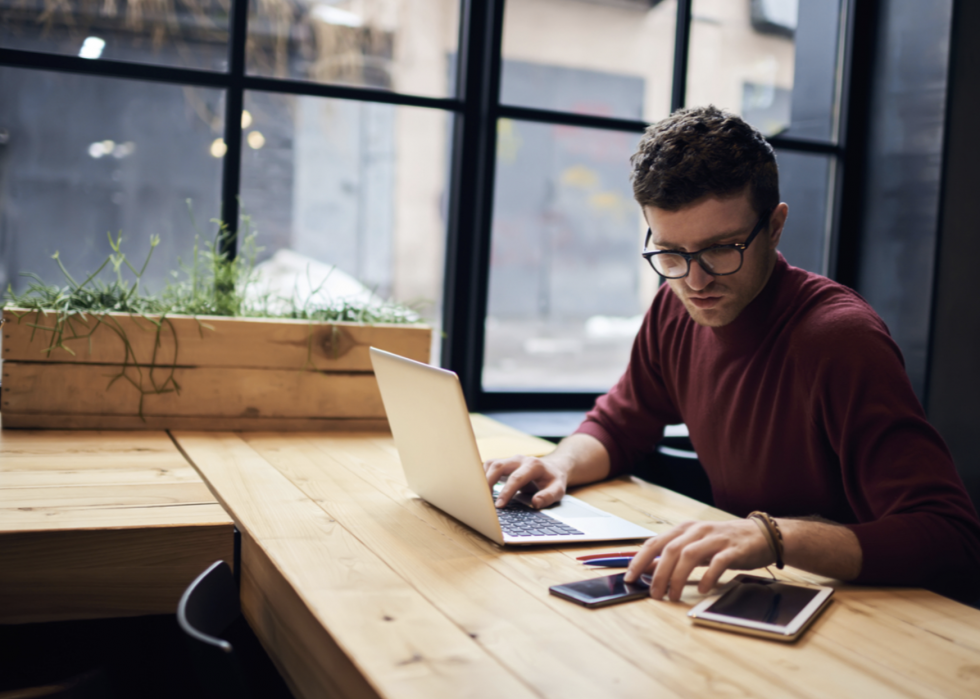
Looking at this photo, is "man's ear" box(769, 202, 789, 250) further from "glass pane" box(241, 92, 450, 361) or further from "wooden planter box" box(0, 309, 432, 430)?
"glass pane" box(241, 92, 450, 361)

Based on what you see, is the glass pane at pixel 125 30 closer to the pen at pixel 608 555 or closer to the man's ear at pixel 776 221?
the man's ear at pixel 776 221

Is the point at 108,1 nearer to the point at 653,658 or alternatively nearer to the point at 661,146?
the point at 661,146

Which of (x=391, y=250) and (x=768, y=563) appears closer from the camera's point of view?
(x=768, y=563)

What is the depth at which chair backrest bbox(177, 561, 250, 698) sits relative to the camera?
0.79m

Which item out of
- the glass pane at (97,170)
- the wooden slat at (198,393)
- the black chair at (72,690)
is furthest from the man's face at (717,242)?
the glass pane at (97,170)

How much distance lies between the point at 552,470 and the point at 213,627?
70 cm

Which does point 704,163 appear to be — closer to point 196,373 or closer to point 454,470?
point 454,470

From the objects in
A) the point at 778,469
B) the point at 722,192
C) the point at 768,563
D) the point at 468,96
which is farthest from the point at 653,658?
the point at 468,96

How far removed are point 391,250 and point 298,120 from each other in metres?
0.57

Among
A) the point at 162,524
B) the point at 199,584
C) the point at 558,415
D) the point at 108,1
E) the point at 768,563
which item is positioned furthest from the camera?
the point at 558,415

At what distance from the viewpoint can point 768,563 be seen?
106cm

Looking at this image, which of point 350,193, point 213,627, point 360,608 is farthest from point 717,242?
point 350,193

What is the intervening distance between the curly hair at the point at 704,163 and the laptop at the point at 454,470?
1.83ft

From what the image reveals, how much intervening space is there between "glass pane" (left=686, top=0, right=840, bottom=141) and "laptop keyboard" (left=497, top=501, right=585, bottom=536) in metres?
2.48
